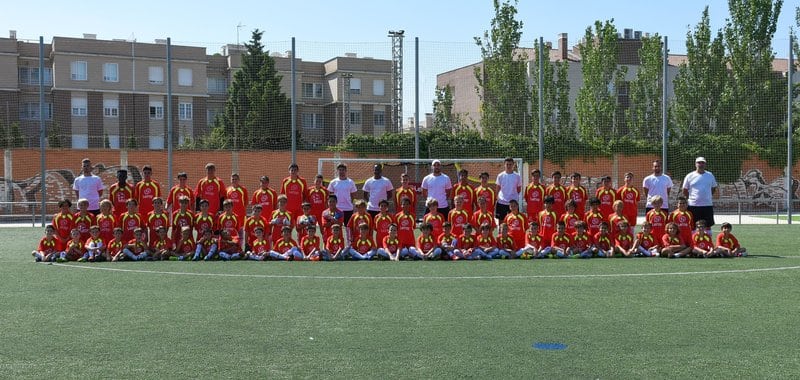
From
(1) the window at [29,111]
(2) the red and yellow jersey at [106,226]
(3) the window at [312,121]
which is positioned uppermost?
(1) the window at [29,111]

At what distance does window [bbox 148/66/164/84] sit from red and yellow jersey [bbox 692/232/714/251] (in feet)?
130

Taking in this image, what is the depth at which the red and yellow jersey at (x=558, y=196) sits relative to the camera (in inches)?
520

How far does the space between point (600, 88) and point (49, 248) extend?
68.3 feet

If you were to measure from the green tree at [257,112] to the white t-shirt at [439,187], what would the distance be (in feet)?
23.6

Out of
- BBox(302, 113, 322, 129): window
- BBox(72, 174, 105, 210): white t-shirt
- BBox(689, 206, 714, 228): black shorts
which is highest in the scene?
BBox(302, 113, 322, 129): window

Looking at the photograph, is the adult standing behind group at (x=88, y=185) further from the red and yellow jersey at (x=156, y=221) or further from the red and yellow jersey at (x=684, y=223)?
the red and yellow jersey at (x=684, y=223)

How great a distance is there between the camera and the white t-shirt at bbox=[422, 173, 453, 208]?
13.3 meters

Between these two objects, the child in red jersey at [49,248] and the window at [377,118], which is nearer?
the child in red jersey at [49,248]

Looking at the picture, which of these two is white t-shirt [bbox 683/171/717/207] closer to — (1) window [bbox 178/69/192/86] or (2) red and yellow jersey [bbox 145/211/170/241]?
(2) red and yellow jersey [bbox 145/211/170/241]

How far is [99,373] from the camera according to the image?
4824 mm

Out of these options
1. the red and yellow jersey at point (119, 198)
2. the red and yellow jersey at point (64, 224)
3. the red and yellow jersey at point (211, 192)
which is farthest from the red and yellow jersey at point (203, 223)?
the red and yellow jersey at point (64, 224)

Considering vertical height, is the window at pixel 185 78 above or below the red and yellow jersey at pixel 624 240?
above

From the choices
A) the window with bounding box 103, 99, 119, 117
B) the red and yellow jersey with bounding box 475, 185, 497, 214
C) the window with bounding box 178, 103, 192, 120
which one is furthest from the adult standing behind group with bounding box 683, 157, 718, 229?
the window with bounding box 103, 99, 119, 117

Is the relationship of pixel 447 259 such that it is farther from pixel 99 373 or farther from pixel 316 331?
pixel 99 373
